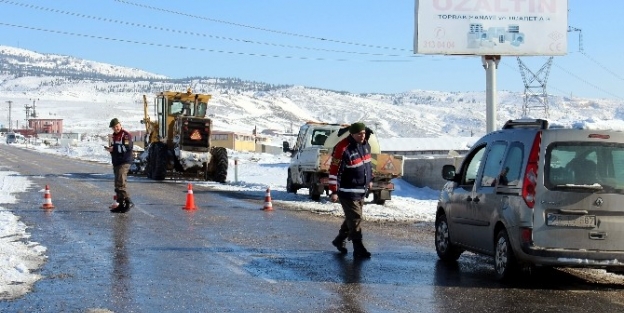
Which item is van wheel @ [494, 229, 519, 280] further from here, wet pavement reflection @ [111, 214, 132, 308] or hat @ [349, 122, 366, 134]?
wet pavement reflection @ [111, 214, 132, 308]

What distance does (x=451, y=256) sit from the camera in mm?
11781

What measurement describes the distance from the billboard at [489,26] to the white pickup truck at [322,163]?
17.8 feet

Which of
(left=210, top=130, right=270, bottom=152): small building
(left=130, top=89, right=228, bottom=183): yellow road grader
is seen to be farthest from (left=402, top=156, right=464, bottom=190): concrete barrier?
(left=210, top=130, right=270, bottom=152): small building

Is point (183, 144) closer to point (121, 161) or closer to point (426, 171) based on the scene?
point (426, 171)

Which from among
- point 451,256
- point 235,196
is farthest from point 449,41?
point 451,256

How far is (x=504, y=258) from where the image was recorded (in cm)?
992

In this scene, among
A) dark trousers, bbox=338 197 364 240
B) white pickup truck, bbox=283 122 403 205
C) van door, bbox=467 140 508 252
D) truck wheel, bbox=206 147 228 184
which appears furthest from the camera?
truck wheel, bbox=206 147 228 184

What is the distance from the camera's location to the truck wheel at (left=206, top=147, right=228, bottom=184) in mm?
33000

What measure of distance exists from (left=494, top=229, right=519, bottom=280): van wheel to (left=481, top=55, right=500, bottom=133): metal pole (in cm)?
2061

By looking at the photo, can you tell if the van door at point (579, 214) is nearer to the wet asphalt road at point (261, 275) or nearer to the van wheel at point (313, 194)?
the wet asphalt road at point (261, 275)

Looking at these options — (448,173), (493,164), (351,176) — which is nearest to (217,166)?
(351,176)

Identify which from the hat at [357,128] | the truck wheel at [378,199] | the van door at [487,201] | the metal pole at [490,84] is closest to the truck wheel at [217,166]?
the metal pole at [490,84]

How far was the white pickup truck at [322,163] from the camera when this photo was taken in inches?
893

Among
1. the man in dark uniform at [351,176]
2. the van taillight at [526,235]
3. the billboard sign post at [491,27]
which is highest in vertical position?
the billboard sign post at [491,27]
